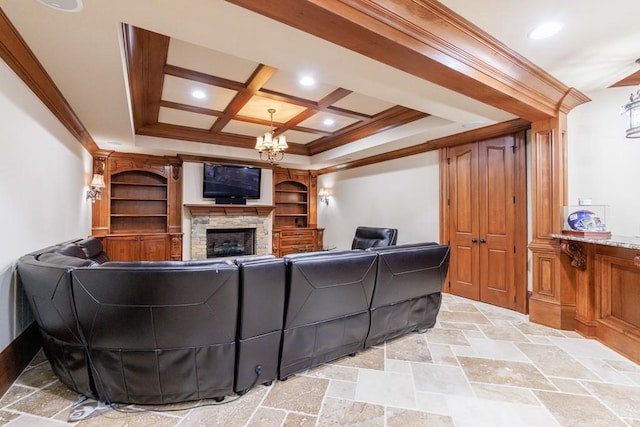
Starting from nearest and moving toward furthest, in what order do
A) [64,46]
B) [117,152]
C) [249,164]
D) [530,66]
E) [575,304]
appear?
1. [64,46]
2. [530,66]
3. [575,304]
4. [117,152]
5. [249,164]

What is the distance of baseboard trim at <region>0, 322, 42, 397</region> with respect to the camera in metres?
1.99

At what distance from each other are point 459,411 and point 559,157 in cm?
290

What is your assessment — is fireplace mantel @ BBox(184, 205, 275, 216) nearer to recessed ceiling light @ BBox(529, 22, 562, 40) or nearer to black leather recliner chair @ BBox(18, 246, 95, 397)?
black leather recliner chair @ BBox(18, 246, 95, 397)

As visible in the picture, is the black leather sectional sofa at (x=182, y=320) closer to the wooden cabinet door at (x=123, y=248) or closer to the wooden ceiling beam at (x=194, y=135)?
the wooden ceiling beam at (x=194, y=135)

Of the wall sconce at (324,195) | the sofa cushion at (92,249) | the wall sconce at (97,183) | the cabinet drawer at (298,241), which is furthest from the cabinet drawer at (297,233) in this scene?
the sofa cushion at (92,249)

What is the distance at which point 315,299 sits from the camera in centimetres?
216

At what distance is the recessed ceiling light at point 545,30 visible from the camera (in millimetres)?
2072

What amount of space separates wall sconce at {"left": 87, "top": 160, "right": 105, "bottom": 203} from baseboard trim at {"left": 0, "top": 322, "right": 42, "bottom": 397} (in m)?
2.71

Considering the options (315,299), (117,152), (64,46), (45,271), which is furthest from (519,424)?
(117,152)

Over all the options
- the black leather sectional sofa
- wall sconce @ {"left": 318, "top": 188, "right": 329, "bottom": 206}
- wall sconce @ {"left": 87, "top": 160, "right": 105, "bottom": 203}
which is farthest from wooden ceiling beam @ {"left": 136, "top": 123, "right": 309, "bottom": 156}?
the black leather sectional sofa

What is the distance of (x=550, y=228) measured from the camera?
3254 mm

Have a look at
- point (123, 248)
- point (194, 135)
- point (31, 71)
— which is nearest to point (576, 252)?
point (31, 71)

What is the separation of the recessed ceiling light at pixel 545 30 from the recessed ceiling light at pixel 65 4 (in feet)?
9.55

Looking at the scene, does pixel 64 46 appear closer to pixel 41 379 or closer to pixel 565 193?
pixel 41 379
